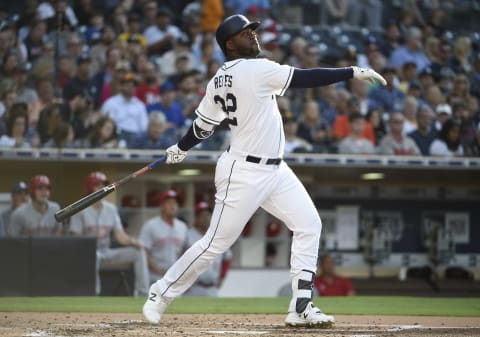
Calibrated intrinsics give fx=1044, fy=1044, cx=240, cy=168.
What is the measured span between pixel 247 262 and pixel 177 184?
1.11m

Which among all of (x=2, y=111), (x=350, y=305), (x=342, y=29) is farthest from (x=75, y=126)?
(x=342, y=29)

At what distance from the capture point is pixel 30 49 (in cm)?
984

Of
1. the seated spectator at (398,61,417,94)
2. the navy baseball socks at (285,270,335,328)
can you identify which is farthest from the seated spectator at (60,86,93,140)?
the seated spectator at (398,61,417,94)

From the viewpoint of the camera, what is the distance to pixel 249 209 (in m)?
5.84

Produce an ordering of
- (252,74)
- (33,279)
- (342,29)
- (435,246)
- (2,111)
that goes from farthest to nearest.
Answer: (342,29) → (435,246) → (2,111) → (33,279) → (252,74)

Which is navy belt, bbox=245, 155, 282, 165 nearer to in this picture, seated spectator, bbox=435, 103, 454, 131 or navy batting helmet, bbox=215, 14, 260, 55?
navy batting helmet, bbox=215, 14, 260, 55

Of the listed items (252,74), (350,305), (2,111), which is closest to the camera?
(252,74)

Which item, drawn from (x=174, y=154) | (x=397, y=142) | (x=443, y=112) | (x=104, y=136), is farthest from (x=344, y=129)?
(x=174, y=154)

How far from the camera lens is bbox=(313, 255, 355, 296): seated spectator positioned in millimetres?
10258

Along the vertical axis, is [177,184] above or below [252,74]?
below

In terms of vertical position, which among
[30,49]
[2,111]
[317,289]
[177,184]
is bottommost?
[317,289]

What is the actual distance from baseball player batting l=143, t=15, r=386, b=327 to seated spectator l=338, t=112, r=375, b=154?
16.2 ft

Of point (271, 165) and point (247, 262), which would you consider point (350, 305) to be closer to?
point (271, 165)

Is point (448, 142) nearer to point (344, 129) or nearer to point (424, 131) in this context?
point (424, 131)
